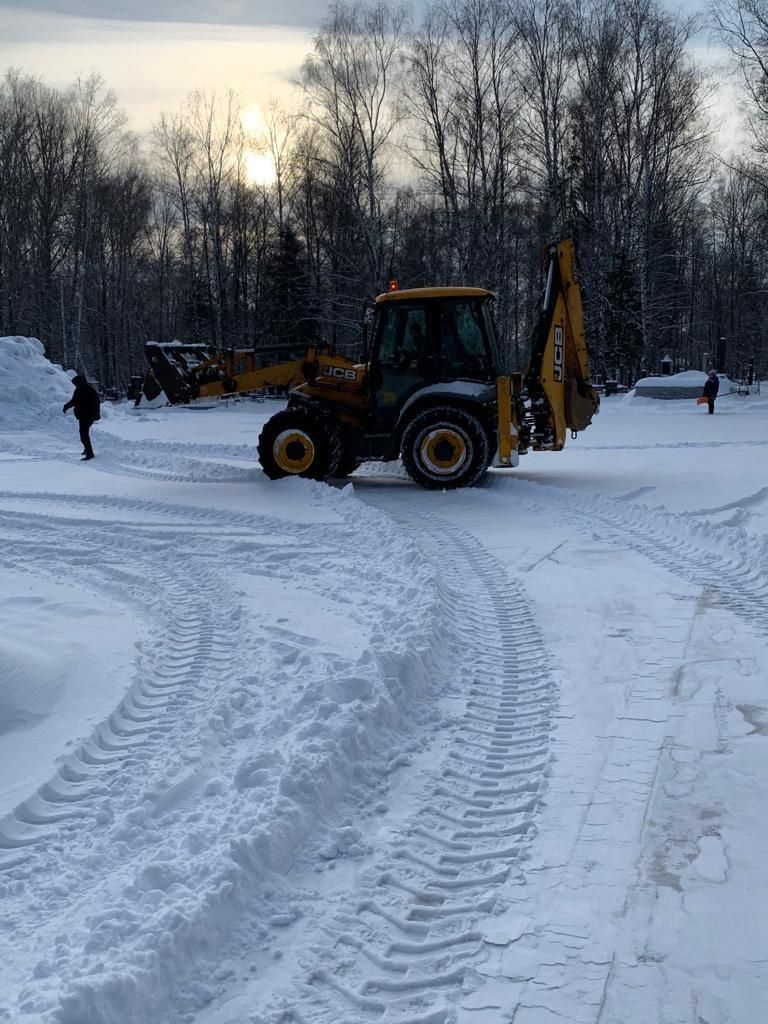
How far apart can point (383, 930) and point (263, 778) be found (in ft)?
3.45

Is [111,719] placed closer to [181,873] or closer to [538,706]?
[181,873]

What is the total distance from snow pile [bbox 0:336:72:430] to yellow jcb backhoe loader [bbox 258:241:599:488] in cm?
1047

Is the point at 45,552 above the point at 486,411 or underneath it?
underneath

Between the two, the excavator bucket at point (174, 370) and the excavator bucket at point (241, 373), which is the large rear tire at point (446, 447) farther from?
the excavator bucket at point (174, 370)

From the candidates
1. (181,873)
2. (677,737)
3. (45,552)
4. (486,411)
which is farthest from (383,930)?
(486,411)

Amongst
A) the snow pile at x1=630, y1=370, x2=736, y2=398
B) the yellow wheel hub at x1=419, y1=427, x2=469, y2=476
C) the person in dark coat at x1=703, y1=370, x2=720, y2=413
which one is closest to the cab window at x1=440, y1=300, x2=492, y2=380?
the yellow wheel hub at x1=419, y1=427, x2=469, y2=476

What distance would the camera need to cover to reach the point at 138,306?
174 feet

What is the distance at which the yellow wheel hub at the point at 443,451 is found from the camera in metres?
12.1

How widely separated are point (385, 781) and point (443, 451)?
27.5 ft

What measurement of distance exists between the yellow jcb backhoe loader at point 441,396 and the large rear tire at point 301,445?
1cm

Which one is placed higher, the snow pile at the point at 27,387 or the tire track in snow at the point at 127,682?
the snow pile at the point at 27,387

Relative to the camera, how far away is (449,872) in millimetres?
3379

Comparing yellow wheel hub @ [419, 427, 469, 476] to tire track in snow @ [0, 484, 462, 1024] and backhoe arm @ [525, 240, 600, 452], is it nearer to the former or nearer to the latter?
backhoe arm @ [525, 240, 600, 452]

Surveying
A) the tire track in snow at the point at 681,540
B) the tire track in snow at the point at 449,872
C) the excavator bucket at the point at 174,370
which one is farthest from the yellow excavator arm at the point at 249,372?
the tire track in snow at the point at 449,872
